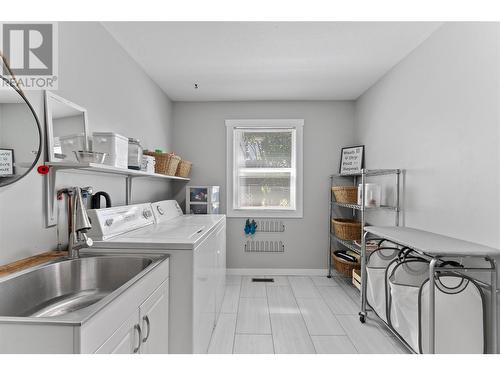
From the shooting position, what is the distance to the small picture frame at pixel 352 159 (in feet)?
11.2

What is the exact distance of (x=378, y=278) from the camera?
2221 mm

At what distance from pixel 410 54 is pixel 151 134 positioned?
2597mm

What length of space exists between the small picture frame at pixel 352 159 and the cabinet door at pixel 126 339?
113 inches

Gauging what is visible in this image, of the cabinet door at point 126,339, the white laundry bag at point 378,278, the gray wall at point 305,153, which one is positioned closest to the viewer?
the cabinet door at point 126,339

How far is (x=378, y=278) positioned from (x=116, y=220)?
2.03 metres

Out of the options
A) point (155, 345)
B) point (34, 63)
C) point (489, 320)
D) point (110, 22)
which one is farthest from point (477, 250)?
point (110, 22)

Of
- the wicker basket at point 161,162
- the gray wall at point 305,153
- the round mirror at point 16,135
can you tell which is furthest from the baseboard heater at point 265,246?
the round mirror at point 16,135

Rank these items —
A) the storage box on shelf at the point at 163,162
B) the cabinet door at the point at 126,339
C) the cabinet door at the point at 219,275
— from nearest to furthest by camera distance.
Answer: the cabinet door at the point at 126,339
the cabinet door at the point at 219,275
the storage box on shelf at the point at 163,162

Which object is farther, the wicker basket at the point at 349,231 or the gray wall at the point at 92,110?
the wicker basket at the point at 349,231

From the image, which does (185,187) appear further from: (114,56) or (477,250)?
(477,250)

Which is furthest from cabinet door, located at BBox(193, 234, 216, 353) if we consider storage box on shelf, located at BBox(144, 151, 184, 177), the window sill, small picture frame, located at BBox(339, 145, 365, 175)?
small picture frame, located at BBox(339, 145, 365, 175)

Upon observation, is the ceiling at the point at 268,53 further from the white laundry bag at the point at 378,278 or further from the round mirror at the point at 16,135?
the white laundry bag at the point at 378,278

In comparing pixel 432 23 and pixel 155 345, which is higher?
pixel 432 23

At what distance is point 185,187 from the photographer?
12.2 ft
